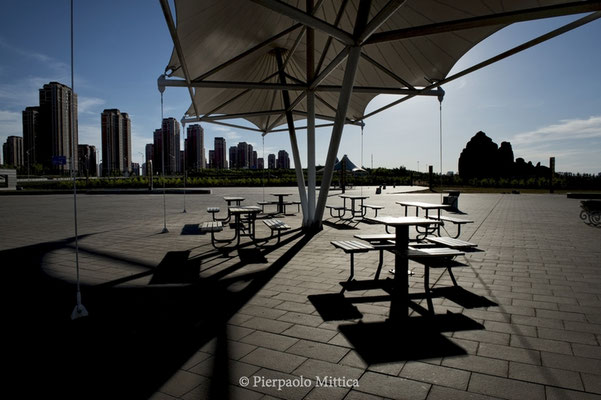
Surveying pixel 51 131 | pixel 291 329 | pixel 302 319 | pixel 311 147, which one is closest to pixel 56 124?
pixel 51 131

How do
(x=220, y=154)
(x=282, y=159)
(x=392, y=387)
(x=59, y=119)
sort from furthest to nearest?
(x=282, y=159) → (x=220, y=154) → (x=59, y=119) → (x=392, y=387)

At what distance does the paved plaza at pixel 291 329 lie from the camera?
270 centimetres

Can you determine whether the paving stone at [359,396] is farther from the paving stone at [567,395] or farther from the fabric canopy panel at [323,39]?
the fabric canopy panel at [323,39]

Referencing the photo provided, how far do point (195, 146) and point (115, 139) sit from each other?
72.5 feet

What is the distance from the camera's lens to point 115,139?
8256cm

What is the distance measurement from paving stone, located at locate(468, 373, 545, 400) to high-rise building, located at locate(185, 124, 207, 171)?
98549 millimetres

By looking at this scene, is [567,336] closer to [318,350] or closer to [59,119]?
[318,350]

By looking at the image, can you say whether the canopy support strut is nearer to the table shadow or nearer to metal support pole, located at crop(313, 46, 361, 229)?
metal support pole, located at crop(313, 46, 361, 229)

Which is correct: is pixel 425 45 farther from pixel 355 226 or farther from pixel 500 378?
pixel 500 378

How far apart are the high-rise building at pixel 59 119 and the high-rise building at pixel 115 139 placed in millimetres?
25589

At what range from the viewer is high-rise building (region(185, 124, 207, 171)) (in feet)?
318

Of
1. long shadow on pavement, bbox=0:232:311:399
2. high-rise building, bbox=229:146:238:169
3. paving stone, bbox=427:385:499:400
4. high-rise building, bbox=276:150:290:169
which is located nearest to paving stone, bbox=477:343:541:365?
paving stone, bbox=427:385:499:400

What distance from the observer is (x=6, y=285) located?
538cm

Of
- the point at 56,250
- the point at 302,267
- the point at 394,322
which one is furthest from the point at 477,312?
the point at 56,250
